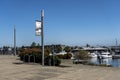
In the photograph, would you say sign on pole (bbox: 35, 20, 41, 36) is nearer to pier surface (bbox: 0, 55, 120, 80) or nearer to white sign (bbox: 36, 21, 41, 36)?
white sign (bbox: 36, 21, 41, 36)

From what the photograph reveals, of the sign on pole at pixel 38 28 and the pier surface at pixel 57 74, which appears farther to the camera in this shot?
the sign on pole at pixel 38 28

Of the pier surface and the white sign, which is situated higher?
the white sign

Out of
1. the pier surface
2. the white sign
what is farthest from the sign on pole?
the pier surface

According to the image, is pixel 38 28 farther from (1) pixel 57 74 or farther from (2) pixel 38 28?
(1) pixel 57 74

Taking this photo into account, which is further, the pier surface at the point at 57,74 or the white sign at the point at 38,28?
the white sign at the point at 38,28

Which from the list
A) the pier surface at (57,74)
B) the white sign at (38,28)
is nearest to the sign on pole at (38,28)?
the white sign at (38,28)

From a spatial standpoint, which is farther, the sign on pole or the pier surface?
the sign on pole

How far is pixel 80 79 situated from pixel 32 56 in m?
14.8

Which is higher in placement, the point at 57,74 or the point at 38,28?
the point at 38,28

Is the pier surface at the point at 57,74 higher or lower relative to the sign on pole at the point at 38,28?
lower

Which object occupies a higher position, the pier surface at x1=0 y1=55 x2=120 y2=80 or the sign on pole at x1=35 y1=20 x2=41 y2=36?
the sign on pole at x1=35 y1=20 x2=41 y2=36

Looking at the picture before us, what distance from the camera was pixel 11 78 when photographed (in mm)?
15445

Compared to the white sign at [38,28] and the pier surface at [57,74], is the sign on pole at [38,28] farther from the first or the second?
the pier surface at [57,74]

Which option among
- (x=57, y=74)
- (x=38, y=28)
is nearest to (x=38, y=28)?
(x=38, y=28)
